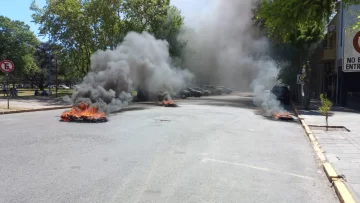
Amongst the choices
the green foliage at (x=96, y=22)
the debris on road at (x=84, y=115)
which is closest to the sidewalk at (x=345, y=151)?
the debris on road at (x=84, y=115)

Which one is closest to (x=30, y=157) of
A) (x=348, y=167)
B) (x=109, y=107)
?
(x=348, y=167)

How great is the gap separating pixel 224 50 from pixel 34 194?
39702 millimetres

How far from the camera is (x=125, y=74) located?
1762 cm

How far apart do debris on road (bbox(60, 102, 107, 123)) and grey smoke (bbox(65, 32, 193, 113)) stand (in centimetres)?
41

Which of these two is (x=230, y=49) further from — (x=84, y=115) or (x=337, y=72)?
(x=84, y=115)

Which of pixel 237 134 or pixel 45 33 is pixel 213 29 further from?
pixel 237 134

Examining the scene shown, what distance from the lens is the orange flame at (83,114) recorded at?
12.0 metres

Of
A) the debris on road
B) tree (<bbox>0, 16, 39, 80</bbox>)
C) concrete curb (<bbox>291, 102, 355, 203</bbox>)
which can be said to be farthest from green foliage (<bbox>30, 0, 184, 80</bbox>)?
concrete curb (<bbox>291, 102, 355, 203</bbox>)

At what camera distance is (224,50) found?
4281cm

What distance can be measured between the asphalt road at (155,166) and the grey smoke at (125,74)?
14.6ft

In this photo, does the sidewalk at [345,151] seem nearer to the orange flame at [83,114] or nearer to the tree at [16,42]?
the orange flame at [83,114]

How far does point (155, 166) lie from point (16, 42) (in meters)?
35.1

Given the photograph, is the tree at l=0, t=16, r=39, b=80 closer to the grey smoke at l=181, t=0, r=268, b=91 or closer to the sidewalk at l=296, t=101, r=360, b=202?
the grey smoke at l=181, t=0, r=268, b=91

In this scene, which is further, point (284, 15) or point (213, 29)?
point (213, 29)
